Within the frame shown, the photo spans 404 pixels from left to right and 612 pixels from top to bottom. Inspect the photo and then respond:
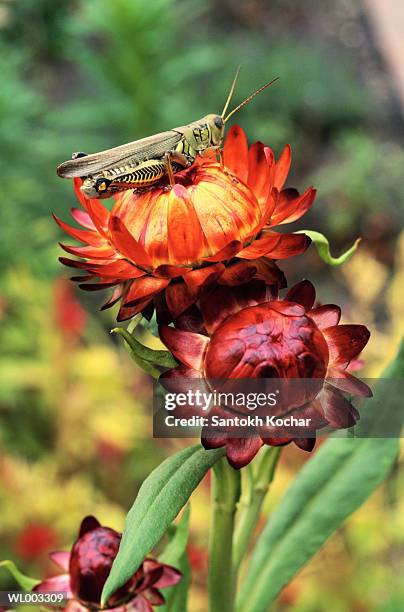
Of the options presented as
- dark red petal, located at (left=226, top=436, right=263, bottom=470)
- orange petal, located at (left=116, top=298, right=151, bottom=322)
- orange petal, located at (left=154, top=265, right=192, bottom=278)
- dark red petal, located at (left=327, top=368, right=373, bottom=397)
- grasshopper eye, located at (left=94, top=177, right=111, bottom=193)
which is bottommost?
dark red petal, located at (left=226, top=436, right=263, bottom=470)

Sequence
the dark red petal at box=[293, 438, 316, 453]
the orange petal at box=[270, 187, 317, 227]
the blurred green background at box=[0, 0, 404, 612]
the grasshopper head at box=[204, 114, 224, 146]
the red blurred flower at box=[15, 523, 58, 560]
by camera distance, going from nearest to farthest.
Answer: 1. the dark red petal at box=[293, 438, 316, 453]
2. the orange petal at box=[270, 187, 317, 227]
3. the grasshopper head at box=[204, 114, 224, 146]
4. the red blurred flower at box=[15, 523, 58, 560]
5. the blurred green background at box=[0, 0, 404, 612]

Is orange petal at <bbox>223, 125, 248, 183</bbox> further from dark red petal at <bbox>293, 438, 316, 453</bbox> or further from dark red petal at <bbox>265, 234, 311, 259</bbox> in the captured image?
dark red petal at <bbox>293, 438, 316, 453</bbox>

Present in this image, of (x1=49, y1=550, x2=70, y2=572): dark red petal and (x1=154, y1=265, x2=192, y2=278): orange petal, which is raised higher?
(x1=154, y1=265, x2=192, y2=278): orange petal

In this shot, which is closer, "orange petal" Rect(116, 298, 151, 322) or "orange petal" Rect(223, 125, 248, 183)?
"orange petal" Rect(116, 298, 151, 322)

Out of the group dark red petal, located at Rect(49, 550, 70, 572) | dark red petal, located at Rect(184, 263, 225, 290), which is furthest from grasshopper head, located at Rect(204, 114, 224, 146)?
dark red petal, located at Rect(49, 550, 70, 572)

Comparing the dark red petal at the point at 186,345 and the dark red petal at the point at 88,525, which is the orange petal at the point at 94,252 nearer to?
the dark red petal at the point at 186,345

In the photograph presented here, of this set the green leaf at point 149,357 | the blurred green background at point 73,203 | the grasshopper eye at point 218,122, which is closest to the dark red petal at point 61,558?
the green leaf at point 149,357
